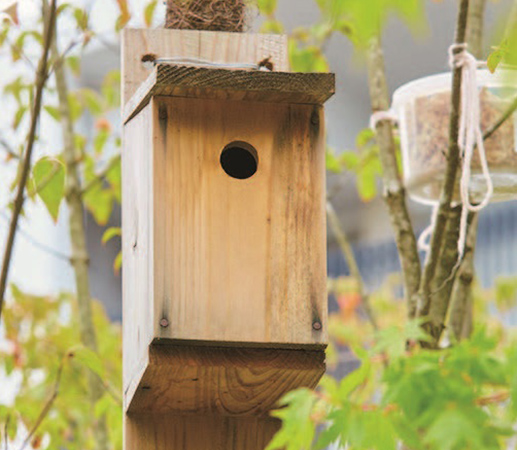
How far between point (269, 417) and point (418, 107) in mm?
960

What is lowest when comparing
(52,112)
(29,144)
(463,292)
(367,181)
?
(463,292)

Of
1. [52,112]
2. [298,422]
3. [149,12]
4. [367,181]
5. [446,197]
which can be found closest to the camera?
[298,422]

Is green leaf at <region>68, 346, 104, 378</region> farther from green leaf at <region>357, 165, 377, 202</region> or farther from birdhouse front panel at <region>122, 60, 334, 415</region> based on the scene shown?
green leaf at <region>357, 165, 377, 202</region>

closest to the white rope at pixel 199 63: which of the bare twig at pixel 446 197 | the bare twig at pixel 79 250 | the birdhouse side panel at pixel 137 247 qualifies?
the birdhouse side panel at pixel 137 247

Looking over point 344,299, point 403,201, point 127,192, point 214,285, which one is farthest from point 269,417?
point 344,299

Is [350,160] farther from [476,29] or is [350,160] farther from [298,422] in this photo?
[298,422]

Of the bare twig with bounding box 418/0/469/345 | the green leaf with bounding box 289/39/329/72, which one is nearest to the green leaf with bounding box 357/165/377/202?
the green leaf with bounding box 289/39/329/72

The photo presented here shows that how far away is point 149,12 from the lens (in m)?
3.16

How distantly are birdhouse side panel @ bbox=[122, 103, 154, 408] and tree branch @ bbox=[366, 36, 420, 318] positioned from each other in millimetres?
760

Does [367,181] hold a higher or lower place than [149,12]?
lower

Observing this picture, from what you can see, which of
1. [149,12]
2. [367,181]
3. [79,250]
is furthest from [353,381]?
[367,181]

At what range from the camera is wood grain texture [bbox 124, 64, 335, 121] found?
6.39ft

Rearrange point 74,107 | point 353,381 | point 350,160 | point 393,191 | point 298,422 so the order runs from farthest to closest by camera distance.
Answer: point 74,107, point 350,160, point 393,191, point 353,381, point 298,422

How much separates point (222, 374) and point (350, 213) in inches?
409
